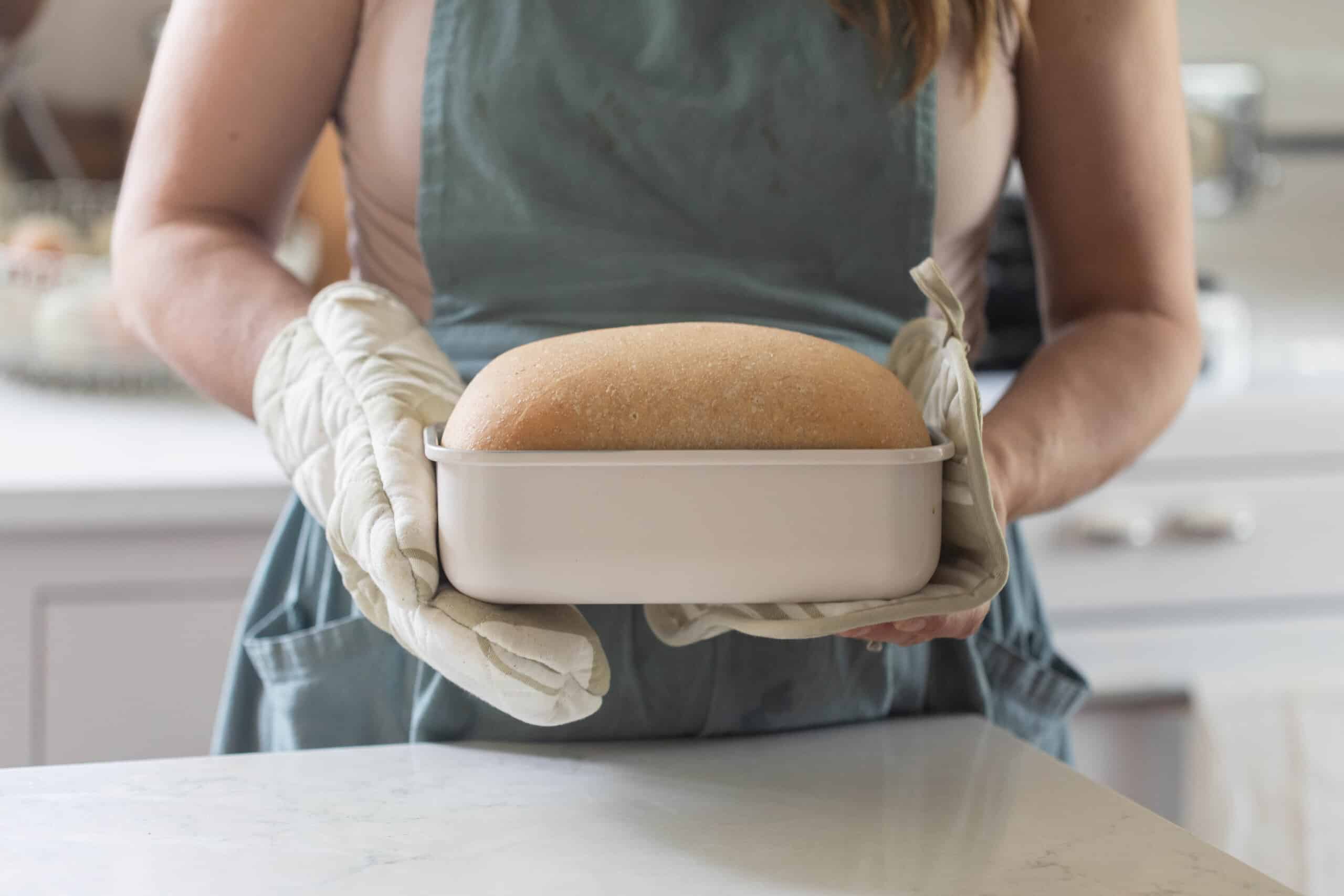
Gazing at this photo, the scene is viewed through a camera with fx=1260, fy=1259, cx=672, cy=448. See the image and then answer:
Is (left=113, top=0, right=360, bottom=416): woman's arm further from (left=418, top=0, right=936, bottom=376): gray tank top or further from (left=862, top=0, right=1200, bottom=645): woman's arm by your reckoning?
(left=862, top=0, right=1200, bottom=645): woman's arm

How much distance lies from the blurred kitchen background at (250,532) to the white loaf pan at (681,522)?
72 cm

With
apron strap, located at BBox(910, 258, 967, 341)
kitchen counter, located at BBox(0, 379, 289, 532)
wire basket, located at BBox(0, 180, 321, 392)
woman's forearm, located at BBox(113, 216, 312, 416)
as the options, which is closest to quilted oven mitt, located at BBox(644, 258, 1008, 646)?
apron strap, located at BBox(910, 258, 967, 341)

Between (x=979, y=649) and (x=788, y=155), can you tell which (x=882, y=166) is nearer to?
(x=788, y=155)

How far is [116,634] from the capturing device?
3.34 ft

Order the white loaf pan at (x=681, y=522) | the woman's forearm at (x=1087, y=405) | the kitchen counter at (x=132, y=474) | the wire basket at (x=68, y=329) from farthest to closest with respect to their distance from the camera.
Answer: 1. the wire basket at (x=68, y=329)
2. the kitchen counter at (x=132, y=474)
3. the woman's forearm at (x=1087, y=405)
4. the white loaf pan at (x=681, y=522)

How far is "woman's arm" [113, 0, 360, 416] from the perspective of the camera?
53 cm

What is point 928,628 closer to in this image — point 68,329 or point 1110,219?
point 1110,219

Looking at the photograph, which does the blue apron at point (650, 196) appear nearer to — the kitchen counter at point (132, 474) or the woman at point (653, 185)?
the woman at point (653, 185)

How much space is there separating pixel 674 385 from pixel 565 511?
0.16 feet

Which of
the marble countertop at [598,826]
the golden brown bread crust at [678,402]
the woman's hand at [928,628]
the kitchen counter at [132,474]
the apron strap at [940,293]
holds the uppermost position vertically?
the apron strap at [940,293]

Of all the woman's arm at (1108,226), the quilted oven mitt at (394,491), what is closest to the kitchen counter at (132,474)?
the quilted oven mitt at (394,491)

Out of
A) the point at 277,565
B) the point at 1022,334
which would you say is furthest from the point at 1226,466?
the point at 277,565

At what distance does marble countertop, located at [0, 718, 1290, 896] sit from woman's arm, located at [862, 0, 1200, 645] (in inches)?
5.6

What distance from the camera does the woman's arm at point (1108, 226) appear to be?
0.53 metres
